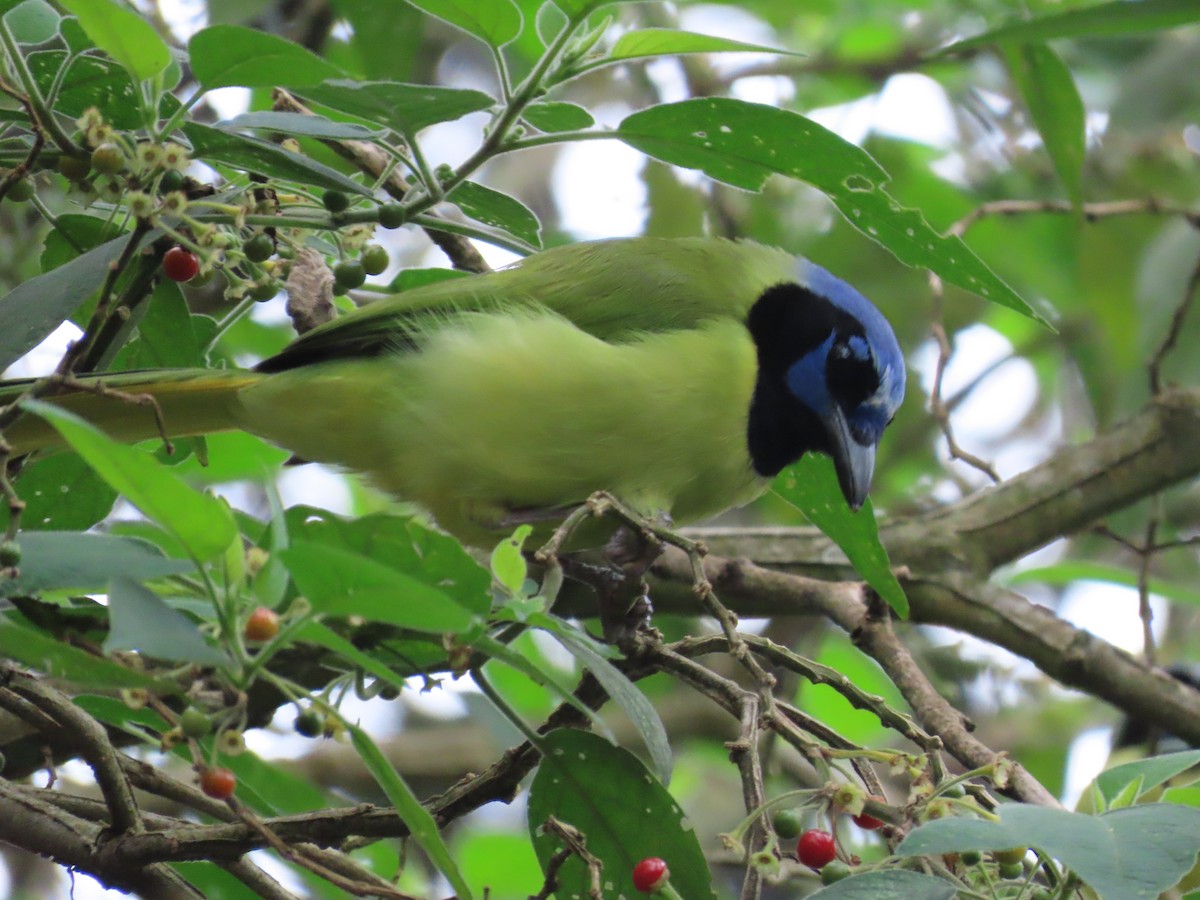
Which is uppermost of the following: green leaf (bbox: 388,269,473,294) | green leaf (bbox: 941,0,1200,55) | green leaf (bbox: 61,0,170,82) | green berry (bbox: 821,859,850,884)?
green leaf (bbox: 941,0,1200,55)

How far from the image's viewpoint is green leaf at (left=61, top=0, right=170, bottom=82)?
163 centimetres

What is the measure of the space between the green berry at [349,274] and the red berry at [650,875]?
1.10 m

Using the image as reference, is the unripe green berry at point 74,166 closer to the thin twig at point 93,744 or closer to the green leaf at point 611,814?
the thin twig at point 93,744

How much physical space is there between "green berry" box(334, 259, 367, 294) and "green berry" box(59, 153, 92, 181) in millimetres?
464

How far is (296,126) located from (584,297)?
106cm

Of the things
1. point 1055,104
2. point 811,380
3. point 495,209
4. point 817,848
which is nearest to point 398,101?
point 495,209

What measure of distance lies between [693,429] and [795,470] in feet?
0.97

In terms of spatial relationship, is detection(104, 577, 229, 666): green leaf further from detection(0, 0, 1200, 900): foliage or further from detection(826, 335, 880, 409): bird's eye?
detection(826, 335, 880, 409): bird's eye

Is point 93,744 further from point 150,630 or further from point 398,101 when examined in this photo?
point 398,101

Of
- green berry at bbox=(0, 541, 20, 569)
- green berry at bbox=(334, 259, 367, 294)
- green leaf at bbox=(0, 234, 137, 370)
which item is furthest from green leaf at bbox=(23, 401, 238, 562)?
green berry at bbox=(334, 259, 367, 294)

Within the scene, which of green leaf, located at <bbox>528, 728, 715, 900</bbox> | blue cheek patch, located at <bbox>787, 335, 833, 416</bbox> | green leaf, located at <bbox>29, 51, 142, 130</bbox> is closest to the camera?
green leaf, located at <bbox>528, 728, 715, 900</bbox>

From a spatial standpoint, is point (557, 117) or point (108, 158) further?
point (557, 117)

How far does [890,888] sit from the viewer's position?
1576 mm

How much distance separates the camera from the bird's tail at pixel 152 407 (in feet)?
7.44
